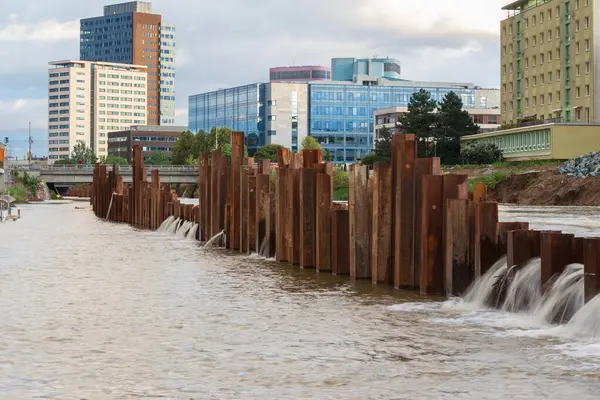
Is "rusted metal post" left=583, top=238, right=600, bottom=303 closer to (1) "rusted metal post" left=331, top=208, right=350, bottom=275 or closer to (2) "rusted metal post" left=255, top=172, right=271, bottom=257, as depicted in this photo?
(1) "rusted metal post" left=331, top=208, right=350, bottom=275

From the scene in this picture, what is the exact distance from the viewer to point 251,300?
22656mm

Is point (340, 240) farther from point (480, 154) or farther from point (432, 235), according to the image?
point (480, 154)

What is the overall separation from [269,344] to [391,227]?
24.8ft

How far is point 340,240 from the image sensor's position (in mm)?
26250

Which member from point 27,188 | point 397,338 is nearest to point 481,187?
point 397,338

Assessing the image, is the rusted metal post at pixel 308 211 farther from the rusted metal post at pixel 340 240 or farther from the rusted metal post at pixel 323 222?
the rusted metal post at pixel 340 240

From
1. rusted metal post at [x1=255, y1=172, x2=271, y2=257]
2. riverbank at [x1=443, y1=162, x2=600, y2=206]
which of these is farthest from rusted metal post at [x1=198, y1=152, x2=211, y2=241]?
riverbank at [x1=443, y1=162, x2=600, y2=206]

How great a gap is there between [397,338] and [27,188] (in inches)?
4953

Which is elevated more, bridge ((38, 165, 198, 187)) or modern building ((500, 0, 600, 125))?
modern building ((500, 0, 600, 125))

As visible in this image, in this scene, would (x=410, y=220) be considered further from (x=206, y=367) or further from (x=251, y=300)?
(x=206, y=367)

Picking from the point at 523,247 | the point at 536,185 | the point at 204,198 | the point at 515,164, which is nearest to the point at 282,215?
the point at 204,198

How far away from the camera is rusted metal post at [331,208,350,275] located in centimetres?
2597

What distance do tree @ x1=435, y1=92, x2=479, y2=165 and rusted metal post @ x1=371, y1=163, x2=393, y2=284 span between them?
4174 inches

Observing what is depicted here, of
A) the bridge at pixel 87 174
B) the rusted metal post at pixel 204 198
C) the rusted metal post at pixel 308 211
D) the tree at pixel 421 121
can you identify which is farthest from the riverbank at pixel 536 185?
the rusted metal post at pixel 308 211
